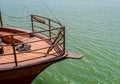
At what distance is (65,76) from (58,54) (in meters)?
3.63

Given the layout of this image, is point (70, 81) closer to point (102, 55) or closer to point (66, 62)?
point (66, 62)

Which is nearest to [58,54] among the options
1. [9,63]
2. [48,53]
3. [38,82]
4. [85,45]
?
[48,53]

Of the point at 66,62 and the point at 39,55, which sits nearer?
the point at 39,55

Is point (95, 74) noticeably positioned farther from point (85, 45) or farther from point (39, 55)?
point (85, 45)

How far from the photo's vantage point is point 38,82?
36.5 feet

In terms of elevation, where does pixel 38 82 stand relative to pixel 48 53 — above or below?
below

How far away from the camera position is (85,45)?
18406 mm

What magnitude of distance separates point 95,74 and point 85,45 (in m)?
6.18

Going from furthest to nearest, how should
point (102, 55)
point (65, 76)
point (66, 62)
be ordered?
point (102, 55), point (66, 62), point (65, 76)

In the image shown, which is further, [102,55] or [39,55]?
[102,55]

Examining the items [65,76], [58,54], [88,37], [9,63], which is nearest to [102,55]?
[65,76]

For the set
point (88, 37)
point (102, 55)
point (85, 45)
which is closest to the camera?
point (102, 55)

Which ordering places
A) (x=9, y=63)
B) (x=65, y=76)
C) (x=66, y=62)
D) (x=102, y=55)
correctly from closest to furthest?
(x=9, y=63) → (x=65, y=76) → (x=66, y=62) → (x=102, y=55)

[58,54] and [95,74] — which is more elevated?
[58,54]
